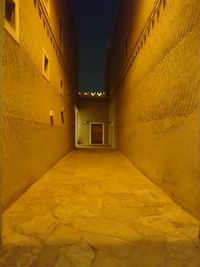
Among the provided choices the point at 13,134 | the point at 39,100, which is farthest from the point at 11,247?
the point at 39,100

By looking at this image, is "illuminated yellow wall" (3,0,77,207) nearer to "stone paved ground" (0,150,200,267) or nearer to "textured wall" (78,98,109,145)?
"stone paved ground" (0,150,200,267)

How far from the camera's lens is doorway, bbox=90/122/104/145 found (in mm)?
19609

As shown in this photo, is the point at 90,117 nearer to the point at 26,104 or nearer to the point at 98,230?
the point at 26,104

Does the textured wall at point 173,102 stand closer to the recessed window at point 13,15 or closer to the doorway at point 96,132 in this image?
the recessed window at point 13,15

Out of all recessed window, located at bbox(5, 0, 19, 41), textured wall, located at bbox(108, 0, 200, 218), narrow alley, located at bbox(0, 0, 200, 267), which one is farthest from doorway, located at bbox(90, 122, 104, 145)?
recessed window, located at bbox(5, 0, 19, 41)

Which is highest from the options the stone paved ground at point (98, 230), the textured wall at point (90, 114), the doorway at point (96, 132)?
the textured wall at point (90, 114)

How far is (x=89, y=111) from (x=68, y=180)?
46.8 ft

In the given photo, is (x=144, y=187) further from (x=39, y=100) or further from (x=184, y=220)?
(x=39, y=100)

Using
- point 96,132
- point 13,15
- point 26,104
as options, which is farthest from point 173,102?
point 96,132

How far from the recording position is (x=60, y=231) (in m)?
2.72

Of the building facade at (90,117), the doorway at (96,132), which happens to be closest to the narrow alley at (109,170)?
the building facade at (90,117)

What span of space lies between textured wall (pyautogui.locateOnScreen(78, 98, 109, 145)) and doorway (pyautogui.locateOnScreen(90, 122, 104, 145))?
0.28 m

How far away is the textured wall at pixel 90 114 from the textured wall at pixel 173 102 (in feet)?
43.1

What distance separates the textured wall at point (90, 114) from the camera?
63.6 feet
